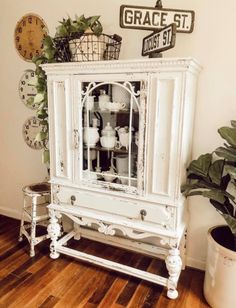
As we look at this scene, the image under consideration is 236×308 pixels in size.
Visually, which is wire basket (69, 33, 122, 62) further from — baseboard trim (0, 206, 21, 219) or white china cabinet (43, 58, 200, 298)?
baseboard trim (0, 206, 21, 219)

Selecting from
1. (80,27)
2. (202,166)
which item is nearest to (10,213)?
(80,27)

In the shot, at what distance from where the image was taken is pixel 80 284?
1.95 metres

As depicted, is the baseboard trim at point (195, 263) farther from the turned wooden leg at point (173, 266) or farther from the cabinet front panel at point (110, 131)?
the cabinet front panel at point (110, 131)

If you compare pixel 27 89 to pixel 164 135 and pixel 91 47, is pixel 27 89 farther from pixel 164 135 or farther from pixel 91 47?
pixel 164 135

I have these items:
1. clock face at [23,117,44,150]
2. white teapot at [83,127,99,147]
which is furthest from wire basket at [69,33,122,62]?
clock face at [23,117,44,150]

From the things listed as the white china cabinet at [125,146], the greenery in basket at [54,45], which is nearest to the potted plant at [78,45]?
the greenery in basket at [54,45]

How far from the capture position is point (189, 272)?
2.09 meters

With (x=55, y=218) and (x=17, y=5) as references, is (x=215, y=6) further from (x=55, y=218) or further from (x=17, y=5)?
(x=55, y=218)

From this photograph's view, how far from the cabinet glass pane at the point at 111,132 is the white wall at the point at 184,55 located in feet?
1.53

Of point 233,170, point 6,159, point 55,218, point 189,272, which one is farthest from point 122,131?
point 6,159

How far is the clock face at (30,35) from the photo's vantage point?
2406 mm

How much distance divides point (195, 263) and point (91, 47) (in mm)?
1755

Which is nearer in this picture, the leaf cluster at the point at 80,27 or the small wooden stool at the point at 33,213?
the leaf cluster at the point at 80,27

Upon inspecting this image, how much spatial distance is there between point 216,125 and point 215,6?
769mm
